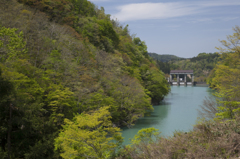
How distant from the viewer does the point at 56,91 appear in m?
16.0

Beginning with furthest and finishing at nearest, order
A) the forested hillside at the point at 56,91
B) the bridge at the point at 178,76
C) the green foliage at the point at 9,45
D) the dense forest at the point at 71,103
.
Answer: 1. the bridge at the point at 178,76
2. the green foliage at the point at 9,45
3. the forested hillside at the point at 56,91
4. the dense forest at the point at 71,103

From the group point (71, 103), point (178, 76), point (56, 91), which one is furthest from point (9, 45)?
point (178, 76)

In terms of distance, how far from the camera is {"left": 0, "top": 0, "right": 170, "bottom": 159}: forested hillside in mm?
12062

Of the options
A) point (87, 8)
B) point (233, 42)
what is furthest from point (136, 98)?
point (87, 8)

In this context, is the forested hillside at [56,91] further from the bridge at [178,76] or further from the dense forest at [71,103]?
the bridge at [178,76]

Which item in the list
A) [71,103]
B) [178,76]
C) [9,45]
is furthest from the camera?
[178,76]

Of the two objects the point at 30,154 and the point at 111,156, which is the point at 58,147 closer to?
the point at 30,154

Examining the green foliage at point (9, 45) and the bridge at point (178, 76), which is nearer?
the green foliage at point (9, 45)

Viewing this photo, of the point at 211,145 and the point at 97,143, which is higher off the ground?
the point at 211,145

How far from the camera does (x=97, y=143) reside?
9875 mm

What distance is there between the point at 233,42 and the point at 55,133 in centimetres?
1549

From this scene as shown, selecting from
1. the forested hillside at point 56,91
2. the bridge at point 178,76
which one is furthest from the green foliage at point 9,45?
the bridge at point 178,76

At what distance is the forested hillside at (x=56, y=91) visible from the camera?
1206cm

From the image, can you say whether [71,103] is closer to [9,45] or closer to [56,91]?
[56,91]
